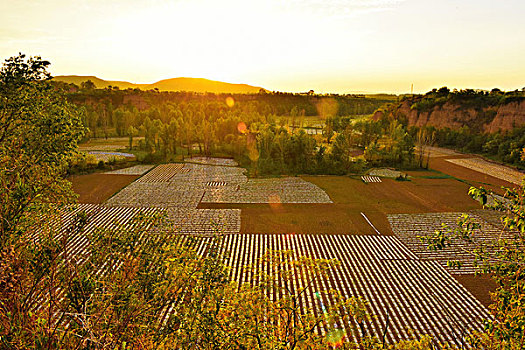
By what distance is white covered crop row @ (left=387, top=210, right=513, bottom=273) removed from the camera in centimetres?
2145

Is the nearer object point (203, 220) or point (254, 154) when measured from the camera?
point (203, 220)

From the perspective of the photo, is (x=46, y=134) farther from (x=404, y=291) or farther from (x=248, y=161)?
(x=248, y=161)

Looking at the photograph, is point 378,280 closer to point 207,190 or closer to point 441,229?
point 441,229

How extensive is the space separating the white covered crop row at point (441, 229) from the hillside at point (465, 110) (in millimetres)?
46794

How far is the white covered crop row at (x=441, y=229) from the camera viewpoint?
21.5m

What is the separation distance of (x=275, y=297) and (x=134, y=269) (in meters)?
→ 11.5

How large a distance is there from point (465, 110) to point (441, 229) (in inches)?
2431

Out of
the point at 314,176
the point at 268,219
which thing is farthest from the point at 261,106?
the point at 268,219

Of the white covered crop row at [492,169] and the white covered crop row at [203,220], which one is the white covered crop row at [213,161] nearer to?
the white covered crop row at [203,220]

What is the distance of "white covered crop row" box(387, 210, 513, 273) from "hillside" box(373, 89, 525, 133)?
46.8m

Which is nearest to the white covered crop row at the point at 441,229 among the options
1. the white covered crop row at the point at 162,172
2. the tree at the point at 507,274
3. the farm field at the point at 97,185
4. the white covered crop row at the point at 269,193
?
the white covered crop row at the point at 269,193

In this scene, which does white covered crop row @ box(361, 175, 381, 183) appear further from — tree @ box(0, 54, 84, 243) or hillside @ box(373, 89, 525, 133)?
hillside @ box(373, 89, 525, 133)

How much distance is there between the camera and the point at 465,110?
72812 mm

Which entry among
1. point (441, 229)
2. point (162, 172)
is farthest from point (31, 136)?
point (162, 172)
